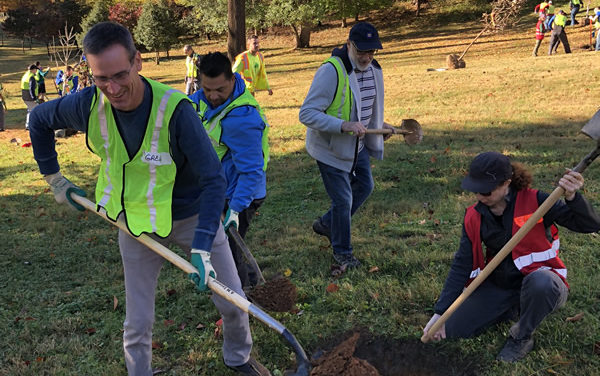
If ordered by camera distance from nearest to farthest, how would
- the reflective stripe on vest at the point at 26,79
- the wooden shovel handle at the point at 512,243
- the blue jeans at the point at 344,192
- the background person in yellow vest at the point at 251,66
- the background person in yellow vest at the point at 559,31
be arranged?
the wooden shovel handle at the point at 512,243 < the blue jeans at the point at 344,192 < the background person in yellow vest at the point at 251,66 < the reflective stripe on vest at the point at 26,79 < the background person in yellow vest at the point at 559,31

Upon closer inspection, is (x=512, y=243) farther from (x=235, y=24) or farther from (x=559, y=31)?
(x=559, y=31)

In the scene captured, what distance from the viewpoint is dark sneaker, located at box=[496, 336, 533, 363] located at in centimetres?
337

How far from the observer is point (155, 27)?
1458 inches

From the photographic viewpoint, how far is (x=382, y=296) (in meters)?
4.32

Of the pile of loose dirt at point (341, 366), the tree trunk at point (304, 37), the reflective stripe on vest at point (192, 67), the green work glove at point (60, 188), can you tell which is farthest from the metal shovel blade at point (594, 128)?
the tree trunk at point (304, 37)

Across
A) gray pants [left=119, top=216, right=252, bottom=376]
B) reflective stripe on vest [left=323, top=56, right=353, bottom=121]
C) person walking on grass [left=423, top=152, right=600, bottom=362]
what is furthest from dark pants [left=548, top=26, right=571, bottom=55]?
gray pants [left=119, top=216, right=252, bottom=376]

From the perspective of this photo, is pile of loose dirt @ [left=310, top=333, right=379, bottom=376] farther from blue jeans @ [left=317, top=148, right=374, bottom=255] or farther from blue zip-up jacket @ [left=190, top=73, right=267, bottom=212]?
blue jeans @ [left=317, top=148, right=374, bottom=255]

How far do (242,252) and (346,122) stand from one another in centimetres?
135

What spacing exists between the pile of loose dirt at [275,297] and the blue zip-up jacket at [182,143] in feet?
4.67

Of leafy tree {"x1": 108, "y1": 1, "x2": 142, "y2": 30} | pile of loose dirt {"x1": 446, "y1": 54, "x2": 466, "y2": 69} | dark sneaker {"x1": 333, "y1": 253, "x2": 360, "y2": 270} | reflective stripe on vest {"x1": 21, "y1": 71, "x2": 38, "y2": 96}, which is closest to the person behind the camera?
dark sneaker {"x1": 333, "y1": 253, "x2": 360, "y2": 270}

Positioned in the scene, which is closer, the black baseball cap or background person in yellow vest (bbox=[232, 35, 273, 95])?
the black baseball cap

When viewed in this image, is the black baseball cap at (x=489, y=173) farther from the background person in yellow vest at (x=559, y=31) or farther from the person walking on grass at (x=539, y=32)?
the person walking on grass at (x=539, y=32)

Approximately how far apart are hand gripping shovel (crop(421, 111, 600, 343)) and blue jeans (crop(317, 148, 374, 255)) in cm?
148

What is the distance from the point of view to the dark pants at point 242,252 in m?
4.23
